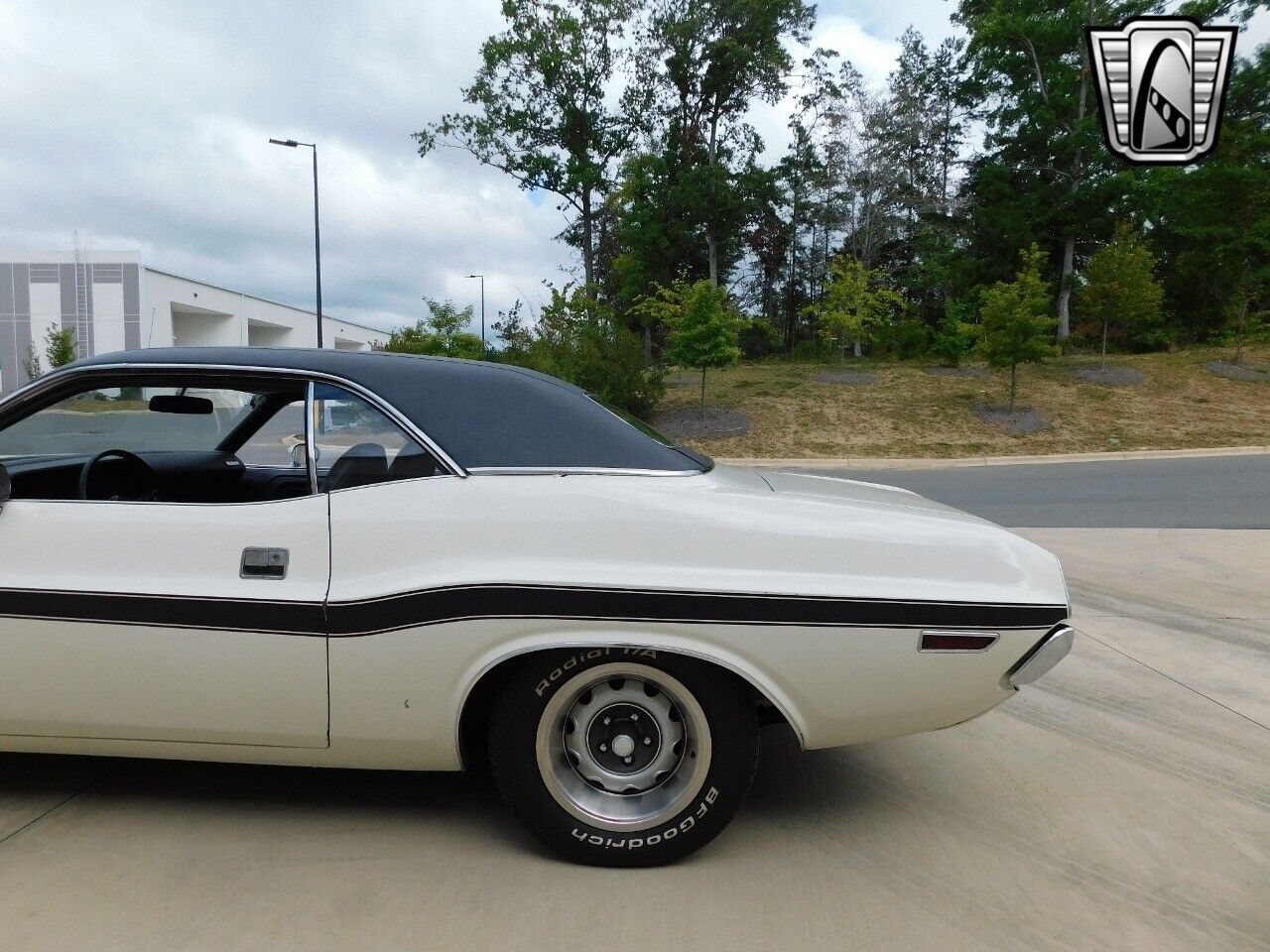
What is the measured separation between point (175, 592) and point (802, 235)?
4491 centimetres

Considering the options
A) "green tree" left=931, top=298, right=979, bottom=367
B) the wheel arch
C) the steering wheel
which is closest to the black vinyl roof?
the steering wheel

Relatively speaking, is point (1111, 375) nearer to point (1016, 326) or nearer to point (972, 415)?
point (972, 415)

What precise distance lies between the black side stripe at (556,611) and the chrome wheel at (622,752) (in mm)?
257

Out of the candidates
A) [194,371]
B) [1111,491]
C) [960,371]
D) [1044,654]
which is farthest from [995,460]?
[194,371]

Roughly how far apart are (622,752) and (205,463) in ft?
6.85

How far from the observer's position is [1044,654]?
8.73 feet

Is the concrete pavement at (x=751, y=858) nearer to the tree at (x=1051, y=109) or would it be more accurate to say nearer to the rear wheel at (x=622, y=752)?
the rear wheel at (x=622, y=752)

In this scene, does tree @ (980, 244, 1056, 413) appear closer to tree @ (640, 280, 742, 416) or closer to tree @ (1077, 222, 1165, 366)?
tree @ (1077, 222, 1165, 366)

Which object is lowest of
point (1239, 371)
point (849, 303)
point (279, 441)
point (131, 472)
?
point (131, 472)

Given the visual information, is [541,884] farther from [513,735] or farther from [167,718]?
[167,718]

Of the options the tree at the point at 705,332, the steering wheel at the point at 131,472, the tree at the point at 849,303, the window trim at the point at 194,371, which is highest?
the tree at the point at 849,303

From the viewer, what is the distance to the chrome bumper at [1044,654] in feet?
8.72

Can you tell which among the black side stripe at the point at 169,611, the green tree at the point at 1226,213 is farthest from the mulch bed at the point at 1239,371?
the black side stripe at the point at 169,611

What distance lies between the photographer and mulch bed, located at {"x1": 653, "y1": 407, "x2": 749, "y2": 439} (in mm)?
20234
